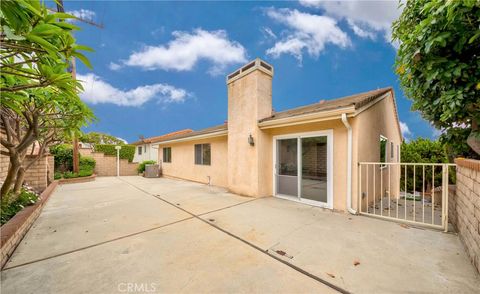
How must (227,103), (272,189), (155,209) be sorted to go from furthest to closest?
1. (227,103)
2. (272,189)
3. (155,209)

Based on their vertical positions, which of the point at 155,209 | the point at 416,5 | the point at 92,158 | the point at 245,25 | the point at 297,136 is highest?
the point at 245,25

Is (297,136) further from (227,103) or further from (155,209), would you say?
(155,209)

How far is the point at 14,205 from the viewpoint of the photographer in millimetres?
4230

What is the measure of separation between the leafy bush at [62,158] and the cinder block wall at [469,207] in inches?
675

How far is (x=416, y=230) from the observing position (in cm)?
361

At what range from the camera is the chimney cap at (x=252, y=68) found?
641 cm

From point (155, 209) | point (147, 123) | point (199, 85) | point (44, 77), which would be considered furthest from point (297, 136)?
point (147, 123)

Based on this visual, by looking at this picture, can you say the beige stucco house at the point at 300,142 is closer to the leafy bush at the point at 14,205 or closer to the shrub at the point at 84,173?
the leafy bush at the point at 14,205

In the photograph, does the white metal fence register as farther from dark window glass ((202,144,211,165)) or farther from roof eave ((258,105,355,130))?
dark window glass ((202,144,211,165))

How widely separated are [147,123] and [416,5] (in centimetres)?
3410

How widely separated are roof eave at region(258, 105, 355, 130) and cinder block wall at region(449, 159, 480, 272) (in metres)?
2.14

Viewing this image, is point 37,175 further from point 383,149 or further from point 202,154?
point 383,149

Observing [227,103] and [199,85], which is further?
[199,85]

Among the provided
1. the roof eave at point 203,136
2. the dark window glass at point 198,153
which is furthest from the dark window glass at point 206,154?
the roof eave at point 203,136
